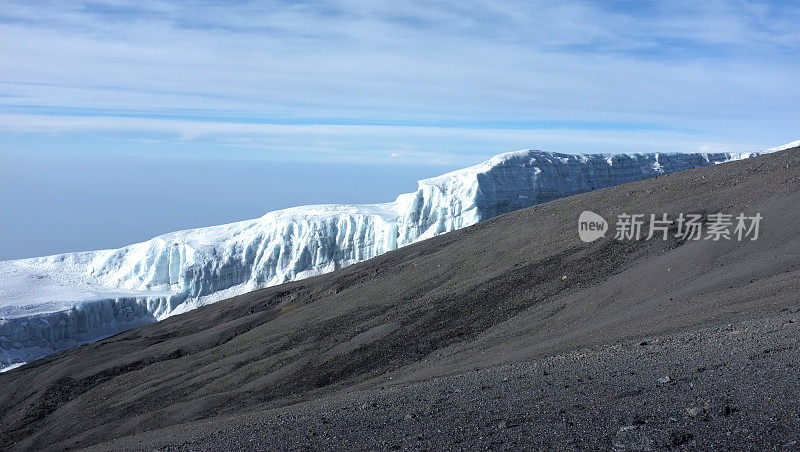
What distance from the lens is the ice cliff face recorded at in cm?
3838

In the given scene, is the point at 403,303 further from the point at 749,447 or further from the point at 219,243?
the point at 219,243

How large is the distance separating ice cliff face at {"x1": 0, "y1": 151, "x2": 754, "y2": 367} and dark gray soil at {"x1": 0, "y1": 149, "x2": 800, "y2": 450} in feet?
30.3

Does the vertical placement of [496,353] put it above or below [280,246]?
above

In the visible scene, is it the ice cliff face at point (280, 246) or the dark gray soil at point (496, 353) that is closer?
the dark gray soil at point (496, 353)

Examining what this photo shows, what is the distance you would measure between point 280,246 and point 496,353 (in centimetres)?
2689

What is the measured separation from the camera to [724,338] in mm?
11078

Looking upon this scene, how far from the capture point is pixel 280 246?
131 ft

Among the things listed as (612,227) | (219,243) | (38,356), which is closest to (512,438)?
(612,227)

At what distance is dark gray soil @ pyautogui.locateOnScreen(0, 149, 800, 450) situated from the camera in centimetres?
848

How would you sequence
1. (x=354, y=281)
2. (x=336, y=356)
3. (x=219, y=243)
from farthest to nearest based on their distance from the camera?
1. (x=219, y=243)
2. (x=354, y=281)
3. (x=336, y=356)

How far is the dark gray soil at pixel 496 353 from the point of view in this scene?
334 inches

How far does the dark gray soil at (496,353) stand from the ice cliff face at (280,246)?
9251mm

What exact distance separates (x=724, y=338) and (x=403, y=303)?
10.8 m

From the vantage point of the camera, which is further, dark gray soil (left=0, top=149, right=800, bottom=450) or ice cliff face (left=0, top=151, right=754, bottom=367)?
ice cliff face (left=0, top=151, right=754, bottom=367)
